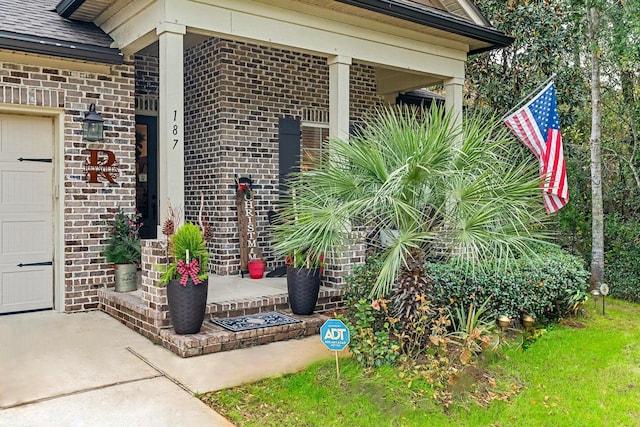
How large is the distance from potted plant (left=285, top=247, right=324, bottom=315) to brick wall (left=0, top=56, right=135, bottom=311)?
7.39 ft

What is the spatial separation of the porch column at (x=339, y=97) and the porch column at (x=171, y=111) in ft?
6.28

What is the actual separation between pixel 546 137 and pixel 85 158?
18.9 ft

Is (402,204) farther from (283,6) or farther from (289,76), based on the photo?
(289,76)

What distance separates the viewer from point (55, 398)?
3625 millimetres

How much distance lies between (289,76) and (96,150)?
10.0 feet

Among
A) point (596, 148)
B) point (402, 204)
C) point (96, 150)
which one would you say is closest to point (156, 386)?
point (402, 204)

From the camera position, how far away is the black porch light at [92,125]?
19.7 feet

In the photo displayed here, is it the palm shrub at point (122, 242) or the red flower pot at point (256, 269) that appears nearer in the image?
the palm shrub at point (122, 242)

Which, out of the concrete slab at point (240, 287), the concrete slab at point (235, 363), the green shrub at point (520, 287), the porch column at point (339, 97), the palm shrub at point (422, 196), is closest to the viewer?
the palm shrub at point (422, 196)

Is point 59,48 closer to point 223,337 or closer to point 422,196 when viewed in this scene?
point 223,337

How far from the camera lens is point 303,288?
217 inches

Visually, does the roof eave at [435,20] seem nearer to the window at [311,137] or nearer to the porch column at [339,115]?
the porch column at [339,115]

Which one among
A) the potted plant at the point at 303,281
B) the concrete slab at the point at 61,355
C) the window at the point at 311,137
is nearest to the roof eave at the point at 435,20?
the window at the point at 311,137

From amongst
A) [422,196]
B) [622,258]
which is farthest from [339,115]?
[622,258]
